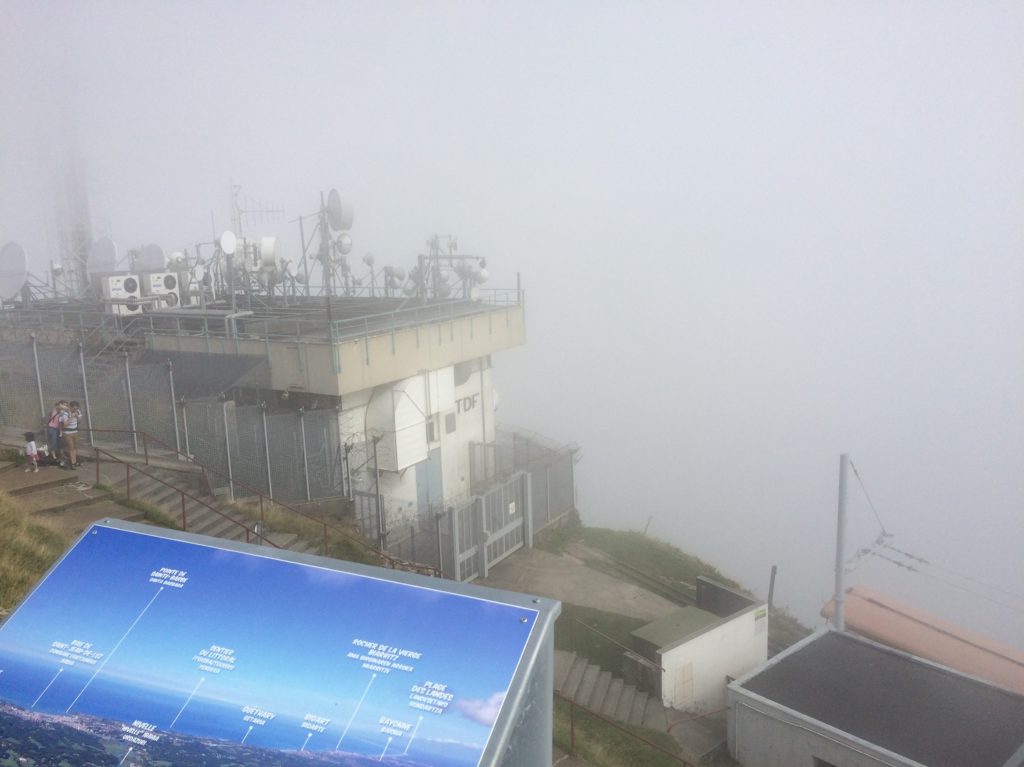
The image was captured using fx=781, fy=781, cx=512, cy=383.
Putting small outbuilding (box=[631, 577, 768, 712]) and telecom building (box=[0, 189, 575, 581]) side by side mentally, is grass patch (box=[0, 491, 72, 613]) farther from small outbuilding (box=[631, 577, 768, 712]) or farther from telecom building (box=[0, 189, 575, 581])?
small outbuilding (box=[631, 577, 768, 712])

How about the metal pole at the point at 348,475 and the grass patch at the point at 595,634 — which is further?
the metal pole at the point at 348,475

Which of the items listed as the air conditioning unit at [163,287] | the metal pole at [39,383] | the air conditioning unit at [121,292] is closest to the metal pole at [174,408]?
the metal pole at [39,383]

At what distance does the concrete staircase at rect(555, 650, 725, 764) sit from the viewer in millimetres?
12422

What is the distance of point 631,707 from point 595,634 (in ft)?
7.89

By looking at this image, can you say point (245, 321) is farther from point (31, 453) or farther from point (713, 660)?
point (713, 660)

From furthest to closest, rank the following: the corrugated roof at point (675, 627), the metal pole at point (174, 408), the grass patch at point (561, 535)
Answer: the grass patch at point (561, 535)
the metal pole at point (174, 408)
the corrugated roof at point (675, 627)

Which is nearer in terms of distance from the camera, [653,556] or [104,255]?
[653,556]

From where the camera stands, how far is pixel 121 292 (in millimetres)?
20391

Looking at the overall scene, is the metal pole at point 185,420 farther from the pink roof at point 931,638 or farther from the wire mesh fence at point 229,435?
the pink roof at point 931,638

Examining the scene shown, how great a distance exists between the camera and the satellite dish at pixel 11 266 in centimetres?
1780

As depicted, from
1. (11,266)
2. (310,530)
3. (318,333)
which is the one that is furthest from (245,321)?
(310,530)

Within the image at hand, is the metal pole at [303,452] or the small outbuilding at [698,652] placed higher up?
the metal pole at [303,452]

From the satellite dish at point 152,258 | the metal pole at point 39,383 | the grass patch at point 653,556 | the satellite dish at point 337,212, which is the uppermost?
the satellite dish at point 337,212

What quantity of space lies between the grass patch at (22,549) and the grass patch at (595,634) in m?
8.55
